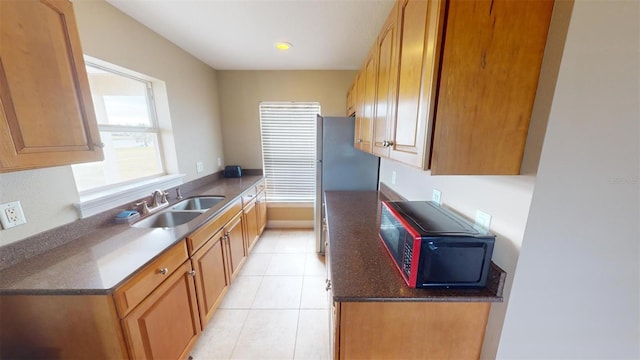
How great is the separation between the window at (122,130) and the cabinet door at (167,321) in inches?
37.1

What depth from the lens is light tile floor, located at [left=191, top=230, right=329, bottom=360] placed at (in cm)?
150

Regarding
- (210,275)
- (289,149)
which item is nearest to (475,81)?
(210,275)

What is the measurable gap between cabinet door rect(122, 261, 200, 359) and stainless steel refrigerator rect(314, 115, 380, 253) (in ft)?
5.12

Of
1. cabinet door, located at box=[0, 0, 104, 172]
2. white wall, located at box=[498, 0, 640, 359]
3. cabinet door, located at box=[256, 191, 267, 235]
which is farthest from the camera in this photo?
cabinet door, located at box=[256, 191, 267, 235]

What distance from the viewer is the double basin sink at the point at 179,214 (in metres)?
1.63

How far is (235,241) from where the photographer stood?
2.09 meters

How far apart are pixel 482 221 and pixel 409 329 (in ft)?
1.81

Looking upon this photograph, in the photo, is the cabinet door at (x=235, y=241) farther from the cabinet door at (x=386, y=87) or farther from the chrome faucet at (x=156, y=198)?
the cabinet door at (x=386, y=87)

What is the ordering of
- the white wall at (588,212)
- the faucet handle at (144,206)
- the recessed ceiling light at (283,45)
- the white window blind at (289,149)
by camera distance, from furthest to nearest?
the white window blind at (289,149), the recessed ceiling light at (283,45), the faucet handle at (144,206), the white wall at (588,212)

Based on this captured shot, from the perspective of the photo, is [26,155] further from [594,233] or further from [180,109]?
[594,233]

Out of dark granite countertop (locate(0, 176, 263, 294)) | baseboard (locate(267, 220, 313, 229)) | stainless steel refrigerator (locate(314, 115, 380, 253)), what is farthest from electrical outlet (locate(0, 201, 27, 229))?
baseboard (locate(267, 220, 313, 229))

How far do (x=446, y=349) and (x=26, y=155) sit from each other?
1.87 meters

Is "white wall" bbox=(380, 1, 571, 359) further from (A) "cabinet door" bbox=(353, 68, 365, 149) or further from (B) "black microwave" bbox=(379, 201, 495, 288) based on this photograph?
(A) "cabinet door" bbox=(353, 68, 365, 149)

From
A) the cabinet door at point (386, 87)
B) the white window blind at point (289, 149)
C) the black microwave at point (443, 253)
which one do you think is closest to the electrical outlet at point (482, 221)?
the black microwave at point (443, 253)
